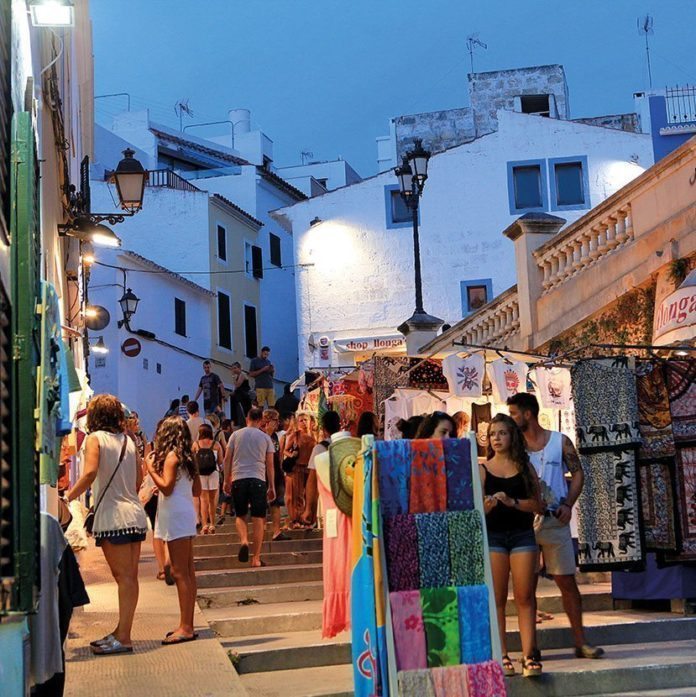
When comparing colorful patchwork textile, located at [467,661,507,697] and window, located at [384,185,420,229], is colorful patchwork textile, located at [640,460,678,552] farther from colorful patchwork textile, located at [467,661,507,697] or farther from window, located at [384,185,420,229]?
window, located at [384,185,420,229]

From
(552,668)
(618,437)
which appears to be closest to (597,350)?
(618,437)

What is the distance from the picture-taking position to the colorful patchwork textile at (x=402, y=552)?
700 cm

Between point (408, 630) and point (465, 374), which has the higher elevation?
point (465, 374)

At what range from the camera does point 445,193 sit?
113ft

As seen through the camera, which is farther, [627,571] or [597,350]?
[597,350]

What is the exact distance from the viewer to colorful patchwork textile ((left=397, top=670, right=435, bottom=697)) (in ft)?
22.5

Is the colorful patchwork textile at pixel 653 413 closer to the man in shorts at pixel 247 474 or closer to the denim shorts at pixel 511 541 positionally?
the denim shorts at pixel 511 541

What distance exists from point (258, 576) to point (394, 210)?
74.3ft

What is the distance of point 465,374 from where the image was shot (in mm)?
13711

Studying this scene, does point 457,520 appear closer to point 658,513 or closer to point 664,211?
point 658,513

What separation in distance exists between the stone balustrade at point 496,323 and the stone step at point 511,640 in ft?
27.9

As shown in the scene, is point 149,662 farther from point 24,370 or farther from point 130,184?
point 130,184

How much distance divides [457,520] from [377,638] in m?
0.86

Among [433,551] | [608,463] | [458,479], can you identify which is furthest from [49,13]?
[608,463]
